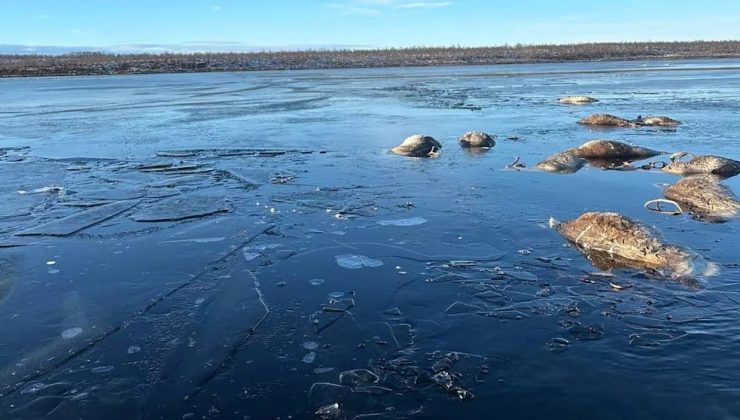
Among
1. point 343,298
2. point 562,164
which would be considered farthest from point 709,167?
point 343,298

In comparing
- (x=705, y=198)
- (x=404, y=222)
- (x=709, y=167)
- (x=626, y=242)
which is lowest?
(x=404, y=222)

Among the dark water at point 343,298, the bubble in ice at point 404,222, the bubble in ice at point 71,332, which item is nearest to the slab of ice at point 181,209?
the dark water at point 343,298

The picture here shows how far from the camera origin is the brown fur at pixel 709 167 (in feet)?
39.5

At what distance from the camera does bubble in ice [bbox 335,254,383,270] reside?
7520 millimetres

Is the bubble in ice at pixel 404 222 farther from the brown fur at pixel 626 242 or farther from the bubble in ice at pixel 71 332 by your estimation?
the bubble in ice at pixel 71 332

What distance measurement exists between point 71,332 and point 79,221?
4039 mm

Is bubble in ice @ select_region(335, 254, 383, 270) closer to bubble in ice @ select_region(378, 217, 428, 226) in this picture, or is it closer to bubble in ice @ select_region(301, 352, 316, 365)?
bubble in ice @ select_region(378, 217, 428, 226)

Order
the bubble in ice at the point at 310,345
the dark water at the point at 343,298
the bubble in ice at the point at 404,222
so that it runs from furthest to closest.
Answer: the bubble in ice at the point at 404,222, the bubble in ice at the point at 310,345, the dark water at the point at 343,298

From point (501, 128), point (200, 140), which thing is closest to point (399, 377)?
point (200, 140)

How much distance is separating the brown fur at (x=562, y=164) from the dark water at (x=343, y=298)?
21.2 inches

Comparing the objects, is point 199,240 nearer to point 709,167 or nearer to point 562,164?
point 562,164

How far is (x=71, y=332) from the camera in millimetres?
5750

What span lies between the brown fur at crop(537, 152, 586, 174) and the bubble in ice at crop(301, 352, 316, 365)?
9015 millimetres

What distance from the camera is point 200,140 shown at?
58.3ft
